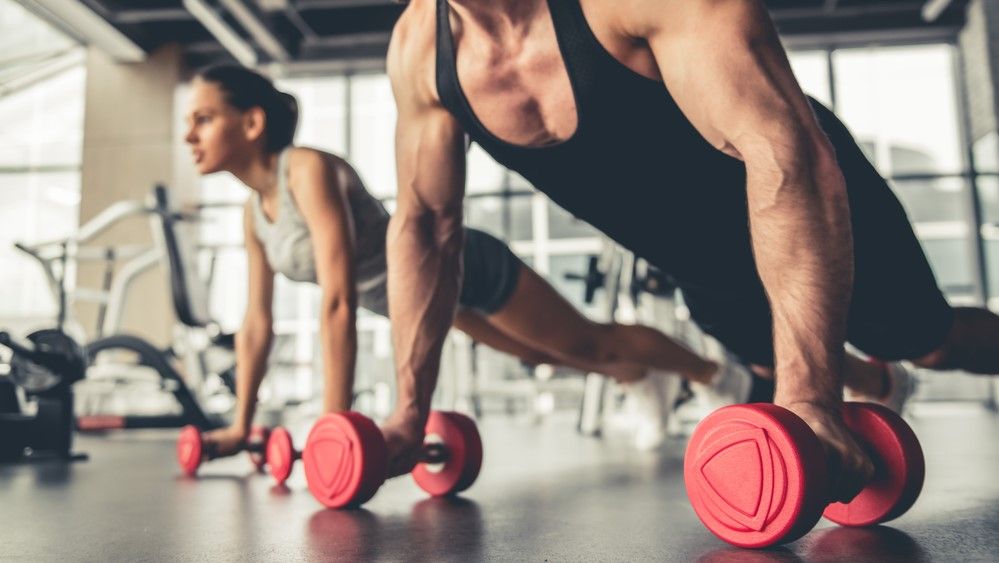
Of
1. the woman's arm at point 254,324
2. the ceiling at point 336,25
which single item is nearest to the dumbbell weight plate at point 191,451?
the woman's arm at point 254,324

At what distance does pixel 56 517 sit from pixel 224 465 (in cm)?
80

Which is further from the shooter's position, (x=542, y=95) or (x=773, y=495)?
(x=542, y=95)

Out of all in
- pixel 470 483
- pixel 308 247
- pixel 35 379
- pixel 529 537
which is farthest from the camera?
pixel 35 379

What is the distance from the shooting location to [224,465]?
6.16ft

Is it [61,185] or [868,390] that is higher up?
[61,185]

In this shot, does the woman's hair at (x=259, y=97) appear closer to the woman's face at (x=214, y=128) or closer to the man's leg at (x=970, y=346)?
the woman's face at (x=214, y=128)

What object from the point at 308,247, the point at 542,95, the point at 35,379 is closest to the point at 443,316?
the point at 542,95

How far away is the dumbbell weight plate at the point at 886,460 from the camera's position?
0.79 meters

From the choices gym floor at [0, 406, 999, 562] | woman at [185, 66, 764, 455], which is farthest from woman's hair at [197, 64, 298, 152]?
gym floor at [0, 406, 999, 562]

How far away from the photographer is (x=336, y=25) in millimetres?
6711

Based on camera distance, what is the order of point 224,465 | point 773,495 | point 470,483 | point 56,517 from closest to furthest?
point 773,495
point 56,517
point 470,483
point 224,465

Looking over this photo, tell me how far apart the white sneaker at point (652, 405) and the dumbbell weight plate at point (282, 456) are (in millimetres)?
1185

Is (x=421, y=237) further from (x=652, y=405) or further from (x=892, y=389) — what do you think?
(x=652, y=405)

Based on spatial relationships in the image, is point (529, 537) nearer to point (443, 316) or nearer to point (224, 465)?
point (443, 316)
